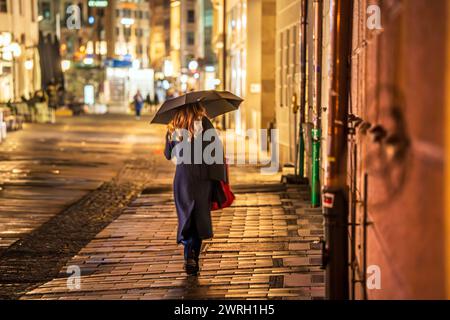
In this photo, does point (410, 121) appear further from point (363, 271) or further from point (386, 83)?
point (363, 271)

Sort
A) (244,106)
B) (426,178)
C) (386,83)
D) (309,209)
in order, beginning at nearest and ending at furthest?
1. (426,178)
2. (386,83)
3. (309,209)
4. (244,106)

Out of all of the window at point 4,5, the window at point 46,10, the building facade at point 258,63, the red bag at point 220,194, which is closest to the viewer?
the red bag at point 220,194

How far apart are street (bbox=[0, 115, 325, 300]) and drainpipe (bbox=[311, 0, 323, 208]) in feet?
1.06

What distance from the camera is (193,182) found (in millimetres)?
8961

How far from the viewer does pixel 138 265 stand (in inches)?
378

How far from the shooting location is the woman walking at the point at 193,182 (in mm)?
8938

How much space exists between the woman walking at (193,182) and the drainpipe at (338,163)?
2537 millimetres

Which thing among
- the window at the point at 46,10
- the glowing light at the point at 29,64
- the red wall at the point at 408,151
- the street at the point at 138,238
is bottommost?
the street at the point at 138,238

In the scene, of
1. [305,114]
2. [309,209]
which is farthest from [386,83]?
[305,114]

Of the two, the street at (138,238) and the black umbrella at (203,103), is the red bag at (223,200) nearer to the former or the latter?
the street at (138,238)

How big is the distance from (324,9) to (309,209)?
2.93m

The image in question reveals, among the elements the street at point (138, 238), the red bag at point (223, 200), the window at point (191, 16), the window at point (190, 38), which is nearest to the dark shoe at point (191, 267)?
the street at point (138, 238)

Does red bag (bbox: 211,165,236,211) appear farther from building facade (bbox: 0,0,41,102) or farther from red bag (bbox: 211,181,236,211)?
building facade (bbox: 0,0,41,102)

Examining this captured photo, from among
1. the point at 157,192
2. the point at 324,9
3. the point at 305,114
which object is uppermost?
the point at 324,9
